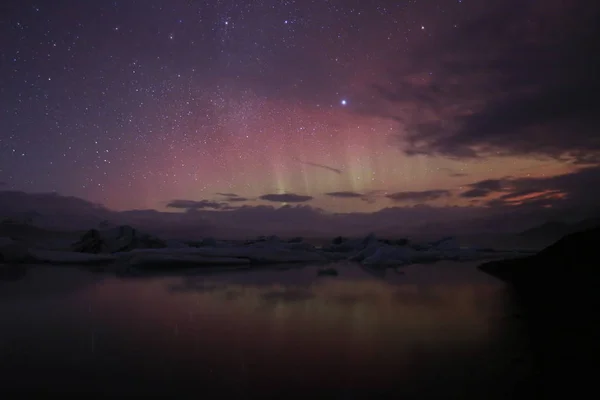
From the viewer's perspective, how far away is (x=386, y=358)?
10.5 feet

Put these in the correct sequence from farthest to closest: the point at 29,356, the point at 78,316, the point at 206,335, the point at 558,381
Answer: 1. the point at 78,316
2. the point at 206,335
3. the point at 29,356
4. the point at 558,381

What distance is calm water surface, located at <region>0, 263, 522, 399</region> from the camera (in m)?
2.58

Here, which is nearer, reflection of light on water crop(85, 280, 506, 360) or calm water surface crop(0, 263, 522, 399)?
calm water surface crop(0, 263, 522, 399)

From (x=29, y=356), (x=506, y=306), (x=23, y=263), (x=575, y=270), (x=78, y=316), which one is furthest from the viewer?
(x=23, y=263)

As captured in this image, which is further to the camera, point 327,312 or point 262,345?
point 327,312

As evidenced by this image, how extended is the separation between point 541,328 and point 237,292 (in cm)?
487

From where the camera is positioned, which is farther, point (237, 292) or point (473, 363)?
point (237, 292)

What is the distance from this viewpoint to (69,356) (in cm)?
325

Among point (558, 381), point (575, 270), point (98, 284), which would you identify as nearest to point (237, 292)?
point (98, 284)

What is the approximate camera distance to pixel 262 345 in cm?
360

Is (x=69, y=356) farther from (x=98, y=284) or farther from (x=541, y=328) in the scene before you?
(x=98, y=284)

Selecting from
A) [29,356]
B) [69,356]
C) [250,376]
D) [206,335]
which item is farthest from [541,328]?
[29,356]

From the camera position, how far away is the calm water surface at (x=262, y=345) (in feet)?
8.48

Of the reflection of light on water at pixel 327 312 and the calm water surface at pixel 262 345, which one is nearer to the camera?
the calm water surface at pixel 262 345
